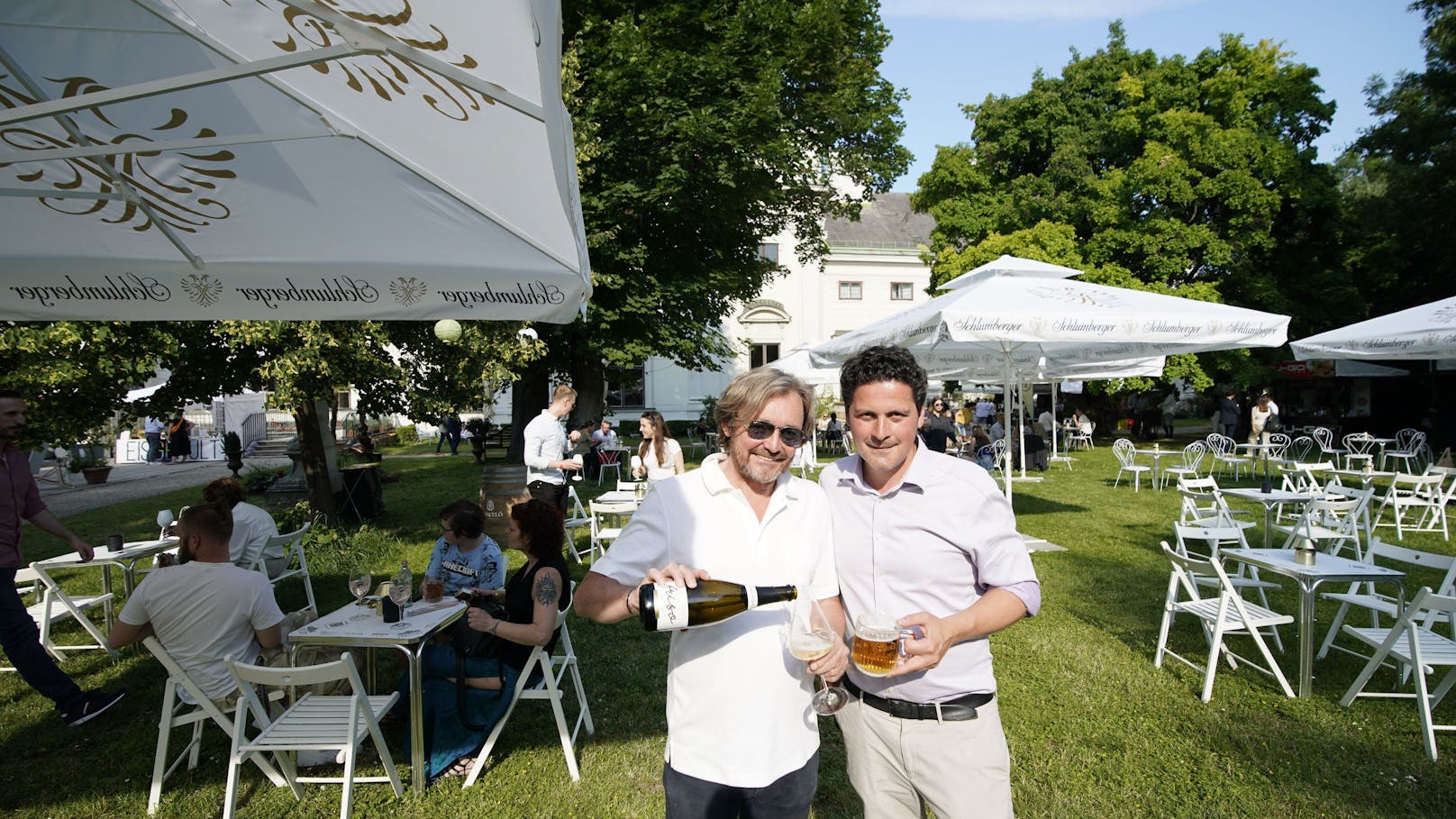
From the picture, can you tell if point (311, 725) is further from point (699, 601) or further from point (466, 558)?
point (699, 601)

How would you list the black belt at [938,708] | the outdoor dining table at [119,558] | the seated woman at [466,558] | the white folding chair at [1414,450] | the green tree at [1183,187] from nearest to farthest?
the black belt at [938,708] → the seated woman at [466,558] → the outdoor dining table at [119,558] → the white folding chair at [1414,450] → the green tree at [1183,187]

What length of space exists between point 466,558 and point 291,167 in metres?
2.79

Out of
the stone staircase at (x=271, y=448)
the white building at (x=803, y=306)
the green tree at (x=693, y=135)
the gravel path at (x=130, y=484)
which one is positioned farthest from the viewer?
the white building at (x=803, y=306)

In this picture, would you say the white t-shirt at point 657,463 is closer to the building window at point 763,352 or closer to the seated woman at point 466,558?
the seated woman at point 466,558

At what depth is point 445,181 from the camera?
2.65 m

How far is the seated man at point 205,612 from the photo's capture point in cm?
369

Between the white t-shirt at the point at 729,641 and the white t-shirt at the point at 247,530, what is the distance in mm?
5332

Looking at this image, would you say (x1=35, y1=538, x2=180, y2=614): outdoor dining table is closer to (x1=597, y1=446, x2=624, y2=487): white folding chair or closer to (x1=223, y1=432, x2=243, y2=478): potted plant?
(x1=223, y1=432, x2=243, y2=478): potted plant

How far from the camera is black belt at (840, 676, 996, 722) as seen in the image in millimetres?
2070

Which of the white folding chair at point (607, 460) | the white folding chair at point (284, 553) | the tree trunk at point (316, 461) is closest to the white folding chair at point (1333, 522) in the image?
the white folding chair at point (284, 553)

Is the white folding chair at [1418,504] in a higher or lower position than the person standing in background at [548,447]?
lower

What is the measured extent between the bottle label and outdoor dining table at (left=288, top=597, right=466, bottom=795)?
2.54 metres

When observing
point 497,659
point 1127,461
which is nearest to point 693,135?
point 1127,461

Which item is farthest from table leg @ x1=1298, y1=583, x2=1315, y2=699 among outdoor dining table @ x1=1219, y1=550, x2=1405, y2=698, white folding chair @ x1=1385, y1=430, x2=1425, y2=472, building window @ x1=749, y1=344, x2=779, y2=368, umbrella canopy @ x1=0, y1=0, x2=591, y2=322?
building window @ x1=749, y1=344, x2=779, y2=368
